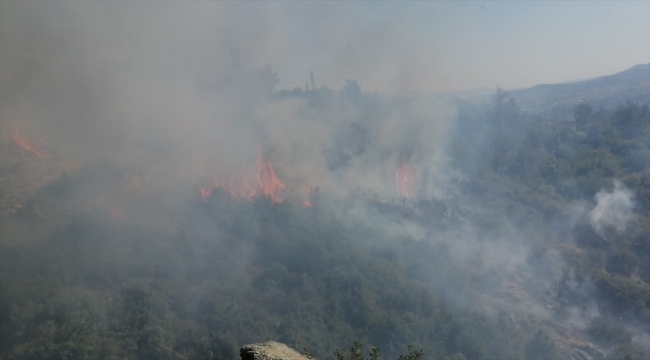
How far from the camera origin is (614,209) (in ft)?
230

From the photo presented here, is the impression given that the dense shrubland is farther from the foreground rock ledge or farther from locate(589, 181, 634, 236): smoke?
the foreground rock ledge

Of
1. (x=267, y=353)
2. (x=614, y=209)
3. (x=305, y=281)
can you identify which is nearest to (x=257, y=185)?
(x=305, y=281)

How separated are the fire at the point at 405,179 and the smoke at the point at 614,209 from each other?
97.3 feet

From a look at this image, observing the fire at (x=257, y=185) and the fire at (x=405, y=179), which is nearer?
the fire at (x=257, y=185)

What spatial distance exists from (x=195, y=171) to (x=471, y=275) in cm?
4493

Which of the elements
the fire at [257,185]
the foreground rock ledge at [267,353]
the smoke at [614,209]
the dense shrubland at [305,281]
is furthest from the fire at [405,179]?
the foreground rock ledge at [267,353]

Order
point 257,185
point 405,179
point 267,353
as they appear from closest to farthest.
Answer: point 267,353, point 257,185, point 405,179

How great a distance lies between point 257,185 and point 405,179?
2910 centimetres

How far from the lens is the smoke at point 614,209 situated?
6606 centimetres

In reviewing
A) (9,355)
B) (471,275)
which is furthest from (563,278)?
(9,355)

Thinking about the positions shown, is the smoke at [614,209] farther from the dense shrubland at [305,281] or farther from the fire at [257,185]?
the fire at [257,185]

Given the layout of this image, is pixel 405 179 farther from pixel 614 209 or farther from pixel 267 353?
pixel 267 353

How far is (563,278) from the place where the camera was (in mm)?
55844

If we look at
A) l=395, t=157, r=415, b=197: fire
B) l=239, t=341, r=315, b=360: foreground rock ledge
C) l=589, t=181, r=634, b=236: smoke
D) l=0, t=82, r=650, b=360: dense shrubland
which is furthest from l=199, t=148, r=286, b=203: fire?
l=239, t=341, r=315, b=360: foreground rock ledge
